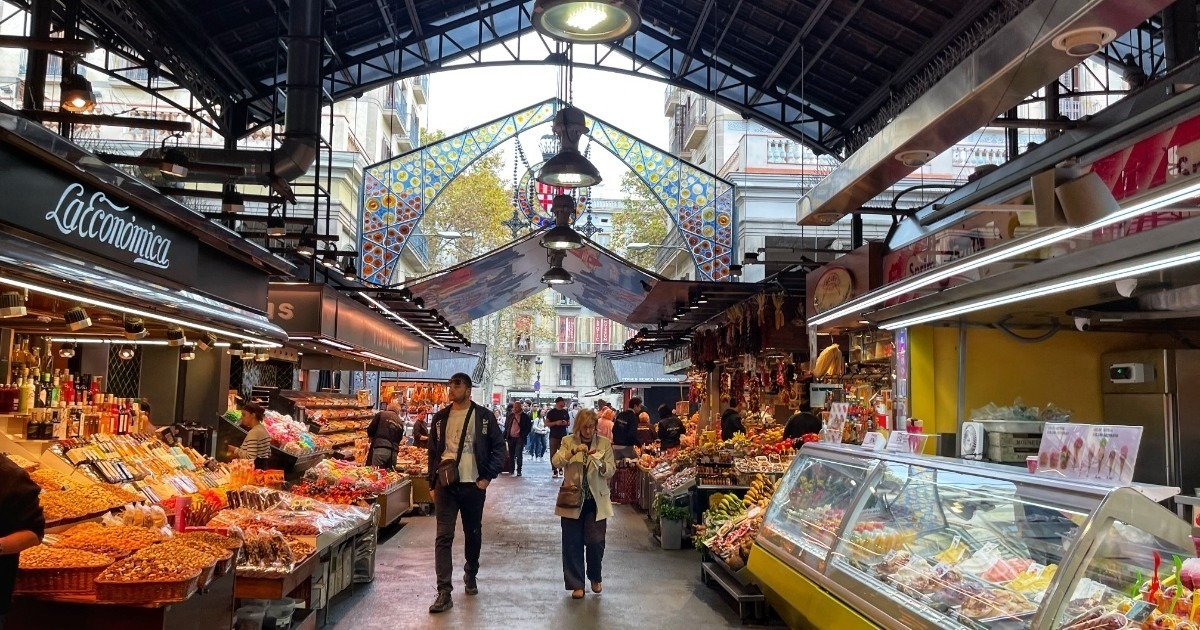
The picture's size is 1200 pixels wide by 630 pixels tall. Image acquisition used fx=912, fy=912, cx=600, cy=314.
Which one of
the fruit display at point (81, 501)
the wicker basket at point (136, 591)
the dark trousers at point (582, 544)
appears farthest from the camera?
the dark trousers at point (582, 544)

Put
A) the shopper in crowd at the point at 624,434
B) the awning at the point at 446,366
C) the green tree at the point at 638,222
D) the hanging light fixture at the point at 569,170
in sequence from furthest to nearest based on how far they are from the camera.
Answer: the green tree at the point at 638,222 < the awning at the point at 446,366 < the shopper in crowd at the point at 624,434 < the hanging light fixture at the point at 569,170

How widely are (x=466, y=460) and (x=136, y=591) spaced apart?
12.1 feet

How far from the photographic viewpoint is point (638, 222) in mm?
40812

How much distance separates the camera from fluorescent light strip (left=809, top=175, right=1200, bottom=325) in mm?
2995

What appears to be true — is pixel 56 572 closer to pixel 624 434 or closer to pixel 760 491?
pixel 760 491

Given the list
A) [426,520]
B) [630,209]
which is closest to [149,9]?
[426,520]

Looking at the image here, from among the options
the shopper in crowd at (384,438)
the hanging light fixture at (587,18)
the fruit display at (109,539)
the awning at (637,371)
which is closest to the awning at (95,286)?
the fruit display at (109,539)

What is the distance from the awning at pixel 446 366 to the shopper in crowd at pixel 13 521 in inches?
1133

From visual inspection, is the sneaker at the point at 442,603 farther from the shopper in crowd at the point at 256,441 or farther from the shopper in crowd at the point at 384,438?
the shopper in crowd at the point at 384,438

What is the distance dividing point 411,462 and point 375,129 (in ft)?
52.0

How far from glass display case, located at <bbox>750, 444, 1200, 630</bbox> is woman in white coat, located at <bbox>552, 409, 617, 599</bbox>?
184cm

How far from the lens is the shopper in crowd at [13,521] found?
385cm

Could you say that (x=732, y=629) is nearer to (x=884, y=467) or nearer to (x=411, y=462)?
(x=884, y=467)

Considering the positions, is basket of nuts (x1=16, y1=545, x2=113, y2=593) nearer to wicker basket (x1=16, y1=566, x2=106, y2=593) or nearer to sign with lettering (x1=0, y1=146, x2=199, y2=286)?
wicker basket (x1=16, y1=566, x2=106, y2=593)
